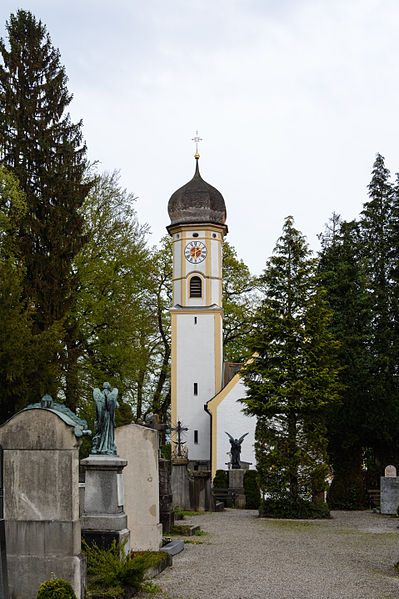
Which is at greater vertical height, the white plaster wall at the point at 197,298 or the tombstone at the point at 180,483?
the white plaster wall at the point at 197,298

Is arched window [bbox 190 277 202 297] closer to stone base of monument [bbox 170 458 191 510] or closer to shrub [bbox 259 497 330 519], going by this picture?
stone base of monument [bbox 170 458 191 510]

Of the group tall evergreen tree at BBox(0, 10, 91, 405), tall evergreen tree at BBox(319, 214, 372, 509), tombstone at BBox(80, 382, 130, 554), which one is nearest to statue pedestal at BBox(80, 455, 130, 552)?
tombstone at BBox(80, 382, 130, 554)

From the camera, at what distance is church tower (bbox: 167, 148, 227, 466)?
123ft

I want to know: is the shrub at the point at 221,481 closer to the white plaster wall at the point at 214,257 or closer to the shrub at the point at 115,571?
the white plaster wall at the point at 214,257

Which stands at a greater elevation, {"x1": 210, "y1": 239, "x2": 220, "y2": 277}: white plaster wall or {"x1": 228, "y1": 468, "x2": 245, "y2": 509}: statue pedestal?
{"x1": 210, "y1": 239, "x2": 220, "y2": 277}: white plaster wall

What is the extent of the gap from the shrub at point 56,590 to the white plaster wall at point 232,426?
27.8m

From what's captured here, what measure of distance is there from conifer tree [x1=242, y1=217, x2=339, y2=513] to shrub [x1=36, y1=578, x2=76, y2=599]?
561 inches

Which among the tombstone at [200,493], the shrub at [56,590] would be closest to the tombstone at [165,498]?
the shrub at [56,590]

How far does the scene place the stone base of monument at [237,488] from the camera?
85.4ft

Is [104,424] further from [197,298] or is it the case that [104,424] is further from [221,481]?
[197,298]

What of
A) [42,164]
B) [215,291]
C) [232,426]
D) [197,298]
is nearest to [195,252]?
[215,291]

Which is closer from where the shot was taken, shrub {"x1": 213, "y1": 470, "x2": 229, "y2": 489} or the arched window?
shrub {"x1": 213, "y1": 470, "x2": 229, "y2": 489}

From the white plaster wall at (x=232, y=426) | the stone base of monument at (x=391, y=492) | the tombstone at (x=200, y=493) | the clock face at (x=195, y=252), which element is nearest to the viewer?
the stone base of monument at (x=391, y=492)

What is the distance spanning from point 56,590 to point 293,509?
48.4ft
